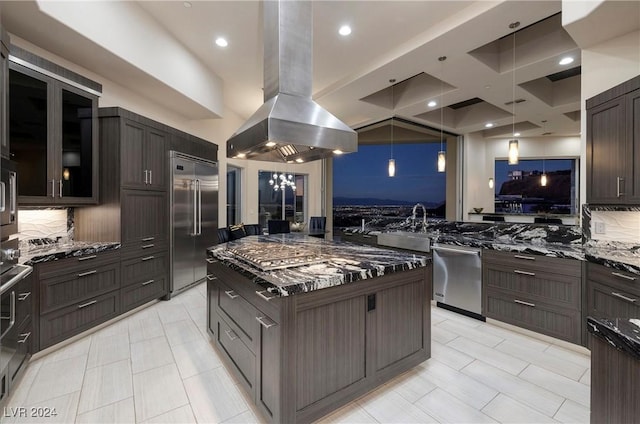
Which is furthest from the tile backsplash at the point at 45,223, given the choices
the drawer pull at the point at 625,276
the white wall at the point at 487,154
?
the white wall at the point at 487,154

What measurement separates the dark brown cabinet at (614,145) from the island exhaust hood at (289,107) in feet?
6.92

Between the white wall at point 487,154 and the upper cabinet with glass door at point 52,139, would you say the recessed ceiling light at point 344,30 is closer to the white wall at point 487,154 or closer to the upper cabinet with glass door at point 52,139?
the upper cabinet with glass door at point 52,139

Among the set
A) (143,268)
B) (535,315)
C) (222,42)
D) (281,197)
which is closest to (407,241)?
(535,315)

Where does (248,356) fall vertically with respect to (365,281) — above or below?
below

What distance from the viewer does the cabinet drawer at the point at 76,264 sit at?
2.42 m

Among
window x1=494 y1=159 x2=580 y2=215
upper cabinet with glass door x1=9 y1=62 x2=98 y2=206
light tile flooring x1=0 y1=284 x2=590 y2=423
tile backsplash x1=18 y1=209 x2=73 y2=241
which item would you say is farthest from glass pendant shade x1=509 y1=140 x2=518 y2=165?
tile backsplash x1=18 y1=209 x2=73 y2=241

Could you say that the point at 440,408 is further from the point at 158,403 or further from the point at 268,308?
the point at 158,403

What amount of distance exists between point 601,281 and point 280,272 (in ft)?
8.24

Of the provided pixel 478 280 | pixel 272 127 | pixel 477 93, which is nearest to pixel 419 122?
pixel 477 93

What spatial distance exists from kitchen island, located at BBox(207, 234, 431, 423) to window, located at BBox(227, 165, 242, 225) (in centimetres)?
440

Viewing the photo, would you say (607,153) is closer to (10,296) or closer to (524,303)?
(524,303)

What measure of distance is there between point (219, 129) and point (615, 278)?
20.0 ft

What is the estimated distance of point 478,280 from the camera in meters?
3.13

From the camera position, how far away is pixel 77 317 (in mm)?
2668
